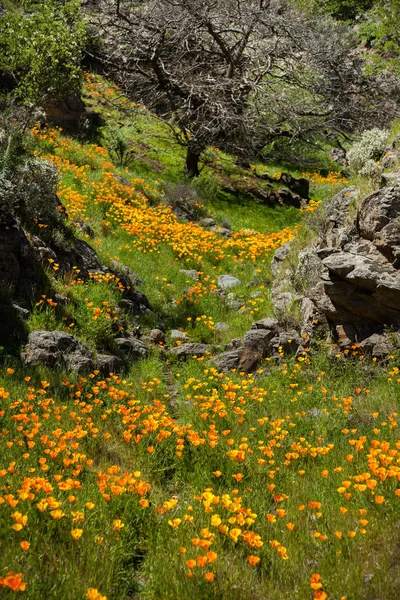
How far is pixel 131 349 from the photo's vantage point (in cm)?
805

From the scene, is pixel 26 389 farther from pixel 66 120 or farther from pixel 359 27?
pixel 359 27

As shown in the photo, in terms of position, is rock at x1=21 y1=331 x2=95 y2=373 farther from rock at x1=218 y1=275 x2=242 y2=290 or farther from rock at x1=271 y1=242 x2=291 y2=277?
rock at x1=271 y1=242 x2=291 y2=277

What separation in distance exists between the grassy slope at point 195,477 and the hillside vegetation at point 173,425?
0.02 metres

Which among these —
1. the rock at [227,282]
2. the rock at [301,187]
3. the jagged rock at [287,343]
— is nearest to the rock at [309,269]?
the jagged rock at [287,343]

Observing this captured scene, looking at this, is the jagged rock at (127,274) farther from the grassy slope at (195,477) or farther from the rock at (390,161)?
the rock at (390,161)

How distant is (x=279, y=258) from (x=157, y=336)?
16.1ft

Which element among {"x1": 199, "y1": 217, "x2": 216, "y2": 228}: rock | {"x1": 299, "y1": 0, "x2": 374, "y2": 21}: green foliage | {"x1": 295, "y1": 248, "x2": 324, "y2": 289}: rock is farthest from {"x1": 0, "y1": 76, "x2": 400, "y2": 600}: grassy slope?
{"x1": 299, "y1": 0, "x2": 374, "y2": 21}: green foliage

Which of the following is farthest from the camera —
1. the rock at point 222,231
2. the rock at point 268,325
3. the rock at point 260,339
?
the rock at point 222,231

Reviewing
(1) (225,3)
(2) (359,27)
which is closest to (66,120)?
(1) (225,3)

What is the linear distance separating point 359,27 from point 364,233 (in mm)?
Answer: 43494

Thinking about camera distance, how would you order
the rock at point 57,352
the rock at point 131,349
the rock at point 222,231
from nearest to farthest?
the rock at point 57,352, the rock at point 131,349, the rock at point 222,231

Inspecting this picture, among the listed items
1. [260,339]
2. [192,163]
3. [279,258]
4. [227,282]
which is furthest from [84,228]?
[192,163]

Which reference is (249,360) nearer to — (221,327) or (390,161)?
(221,327)

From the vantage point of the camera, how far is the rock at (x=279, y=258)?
39.4ft
